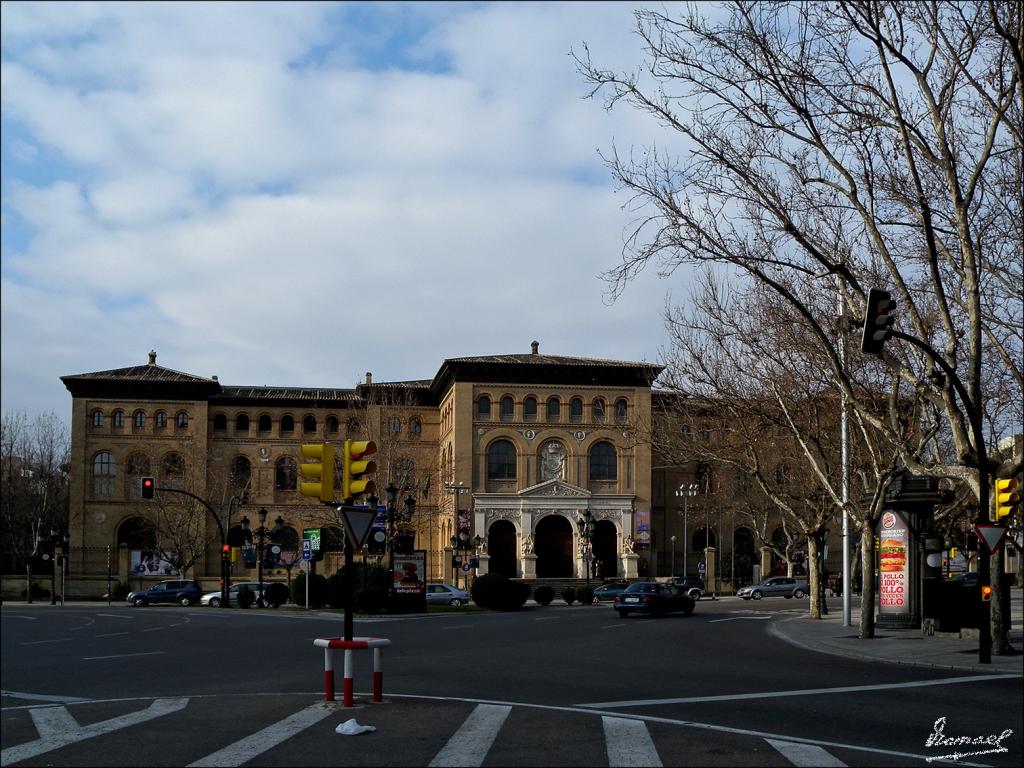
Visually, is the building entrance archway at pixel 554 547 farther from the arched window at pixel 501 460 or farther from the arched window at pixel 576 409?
the arched window at pixel 576 409

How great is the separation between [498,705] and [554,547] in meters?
60.1

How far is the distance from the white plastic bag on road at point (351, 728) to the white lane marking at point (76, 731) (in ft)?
8.50

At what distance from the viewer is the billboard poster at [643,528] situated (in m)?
72.1

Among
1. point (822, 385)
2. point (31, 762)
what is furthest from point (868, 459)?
point (31, 762)

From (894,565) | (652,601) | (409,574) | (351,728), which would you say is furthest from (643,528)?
(351,728)

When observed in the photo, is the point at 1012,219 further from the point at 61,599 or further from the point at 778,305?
the point at 61,599

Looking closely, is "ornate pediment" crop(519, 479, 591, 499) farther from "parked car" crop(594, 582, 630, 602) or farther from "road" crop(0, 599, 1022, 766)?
"road" crop(0, 599, 1022, 766)

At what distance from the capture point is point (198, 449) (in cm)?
7612

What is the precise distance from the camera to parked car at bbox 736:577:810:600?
2398 inches

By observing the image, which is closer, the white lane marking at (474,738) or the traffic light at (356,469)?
the white lane marking at (474,738)

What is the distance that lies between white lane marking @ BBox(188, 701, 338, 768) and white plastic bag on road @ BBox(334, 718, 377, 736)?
0.49 m

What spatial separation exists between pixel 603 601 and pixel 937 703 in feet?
144

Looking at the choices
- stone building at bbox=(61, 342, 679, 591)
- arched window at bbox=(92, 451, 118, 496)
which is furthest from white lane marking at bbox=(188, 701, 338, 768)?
arched window at bbox=(92, 451, 118, 496)

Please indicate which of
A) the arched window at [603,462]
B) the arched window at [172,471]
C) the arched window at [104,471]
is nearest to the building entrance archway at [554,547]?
the arched window at [603,462]
